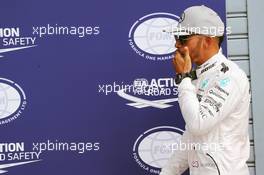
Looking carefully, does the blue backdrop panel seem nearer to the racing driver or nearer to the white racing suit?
the racing driver

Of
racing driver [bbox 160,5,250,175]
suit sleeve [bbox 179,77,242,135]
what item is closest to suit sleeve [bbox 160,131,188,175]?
racing driver [bbox 160,5,250,175]

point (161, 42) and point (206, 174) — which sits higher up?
point (161, 42)

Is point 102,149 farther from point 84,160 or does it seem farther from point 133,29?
point 133,29

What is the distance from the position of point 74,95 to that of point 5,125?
0.52m

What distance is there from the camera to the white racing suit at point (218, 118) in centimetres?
270

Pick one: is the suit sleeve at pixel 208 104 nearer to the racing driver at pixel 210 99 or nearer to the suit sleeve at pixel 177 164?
the racing driver at pixel 210 99

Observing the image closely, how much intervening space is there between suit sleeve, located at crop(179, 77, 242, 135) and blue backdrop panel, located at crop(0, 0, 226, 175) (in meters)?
0.96

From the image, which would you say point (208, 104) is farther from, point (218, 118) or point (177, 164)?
point (177, 164)

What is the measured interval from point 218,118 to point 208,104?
3.3 inches

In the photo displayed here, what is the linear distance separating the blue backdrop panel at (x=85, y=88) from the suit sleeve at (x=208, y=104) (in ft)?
3.16

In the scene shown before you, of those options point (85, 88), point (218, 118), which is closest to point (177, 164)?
point (218, 118)

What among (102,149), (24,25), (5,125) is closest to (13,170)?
(5,125)

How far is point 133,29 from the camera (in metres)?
3.72

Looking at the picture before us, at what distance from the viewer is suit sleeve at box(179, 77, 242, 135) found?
2.69 metres
